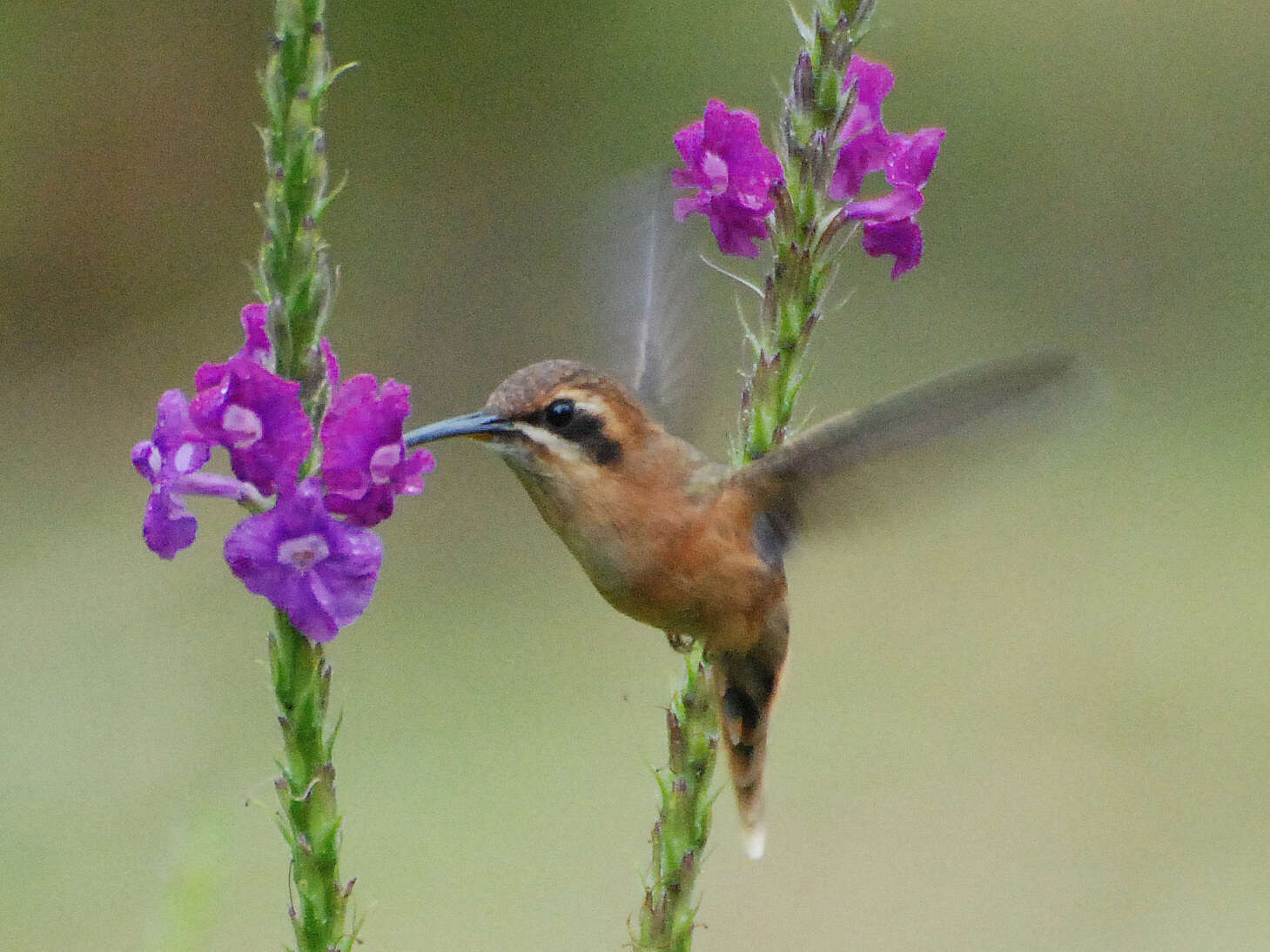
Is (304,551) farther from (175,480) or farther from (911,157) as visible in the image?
(911,157)

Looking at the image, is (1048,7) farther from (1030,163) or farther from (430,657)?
(430,657)

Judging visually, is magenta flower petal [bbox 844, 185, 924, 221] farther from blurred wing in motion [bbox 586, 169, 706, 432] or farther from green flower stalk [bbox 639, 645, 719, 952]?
green flower stalk [bbox 639, 645, 719, 952]

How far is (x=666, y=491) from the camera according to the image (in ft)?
5.65

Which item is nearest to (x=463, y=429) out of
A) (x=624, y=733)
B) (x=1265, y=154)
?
(x=624, y=733)

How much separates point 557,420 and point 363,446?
489mm

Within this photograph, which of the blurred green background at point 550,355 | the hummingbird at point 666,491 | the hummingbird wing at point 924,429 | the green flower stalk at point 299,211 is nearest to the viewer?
the green flower stalk at point 299,211

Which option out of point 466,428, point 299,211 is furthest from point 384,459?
point 466,428

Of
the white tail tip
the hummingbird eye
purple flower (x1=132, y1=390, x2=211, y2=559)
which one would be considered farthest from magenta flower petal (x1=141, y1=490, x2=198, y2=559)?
the white tail tip

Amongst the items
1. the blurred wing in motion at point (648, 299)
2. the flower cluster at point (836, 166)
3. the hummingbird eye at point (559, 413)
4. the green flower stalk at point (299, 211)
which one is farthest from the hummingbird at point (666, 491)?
the green flower stalk at point (299, 211)

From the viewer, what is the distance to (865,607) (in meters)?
6.38

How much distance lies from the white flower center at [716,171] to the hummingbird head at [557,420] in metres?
0.27

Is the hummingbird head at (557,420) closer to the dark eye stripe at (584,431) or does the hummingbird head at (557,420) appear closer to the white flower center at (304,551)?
the dark eye stripe at (584,431)

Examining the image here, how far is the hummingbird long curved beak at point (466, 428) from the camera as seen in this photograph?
1.37 m

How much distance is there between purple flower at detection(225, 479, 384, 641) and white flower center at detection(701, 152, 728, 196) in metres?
0.64
